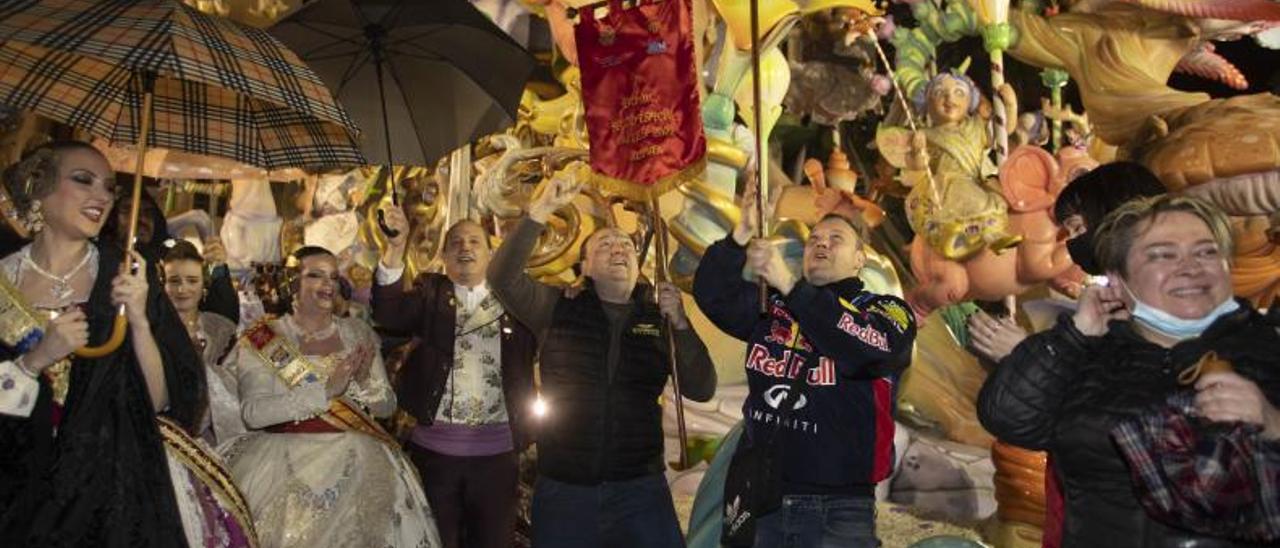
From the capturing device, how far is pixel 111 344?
3209 mm

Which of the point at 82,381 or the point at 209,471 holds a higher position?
the point at 82,381

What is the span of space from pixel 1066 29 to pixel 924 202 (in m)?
1.44

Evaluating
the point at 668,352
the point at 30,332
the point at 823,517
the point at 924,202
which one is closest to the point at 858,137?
the point at 924,202

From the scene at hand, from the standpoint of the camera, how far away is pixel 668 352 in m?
4.61

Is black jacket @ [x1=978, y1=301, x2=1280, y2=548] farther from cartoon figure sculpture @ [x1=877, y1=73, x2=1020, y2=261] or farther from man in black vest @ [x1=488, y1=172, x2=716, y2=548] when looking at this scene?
cartoon figure sculpture @ [x1=877, y1=73, x2=1020, y2=261]

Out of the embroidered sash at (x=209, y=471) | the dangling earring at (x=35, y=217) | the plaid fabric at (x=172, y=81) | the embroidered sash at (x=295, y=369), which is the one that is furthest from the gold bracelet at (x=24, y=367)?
the embroidered sash at (x=295, y=369)

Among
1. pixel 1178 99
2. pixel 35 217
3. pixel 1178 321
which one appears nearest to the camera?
pixel 1178 321

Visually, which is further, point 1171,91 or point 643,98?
point 1171,91

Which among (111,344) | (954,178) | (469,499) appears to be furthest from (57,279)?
(954,178)

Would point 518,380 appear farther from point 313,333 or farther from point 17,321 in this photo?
point 17,321

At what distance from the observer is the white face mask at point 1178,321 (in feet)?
8.21

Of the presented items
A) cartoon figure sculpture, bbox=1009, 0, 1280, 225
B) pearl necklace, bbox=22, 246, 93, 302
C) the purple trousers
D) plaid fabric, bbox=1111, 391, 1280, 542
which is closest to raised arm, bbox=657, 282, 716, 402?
the purple trousers

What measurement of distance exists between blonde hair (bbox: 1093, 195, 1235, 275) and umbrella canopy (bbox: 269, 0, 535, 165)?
3.37 meters

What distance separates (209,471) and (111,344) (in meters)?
0.86
